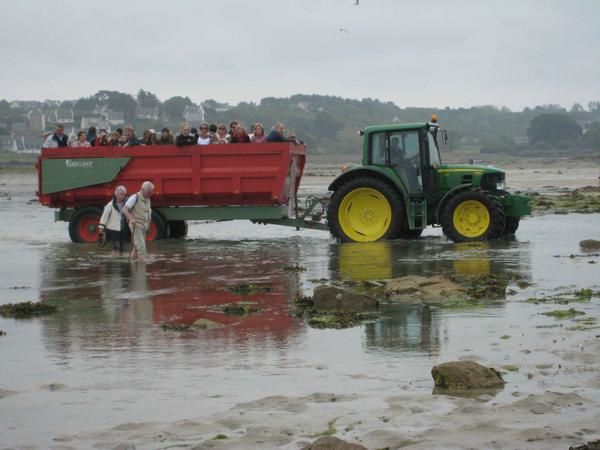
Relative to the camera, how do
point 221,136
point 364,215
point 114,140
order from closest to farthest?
point 364,215 → point 221,136 → point 114,140

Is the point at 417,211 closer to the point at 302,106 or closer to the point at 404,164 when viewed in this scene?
the point at 404,164

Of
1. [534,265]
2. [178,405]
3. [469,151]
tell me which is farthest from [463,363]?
[469,151]

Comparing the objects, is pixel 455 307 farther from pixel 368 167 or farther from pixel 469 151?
pixel 469 151

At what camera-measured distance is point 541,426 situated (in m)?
7.18

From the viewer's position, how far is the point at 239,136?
69.7 feet

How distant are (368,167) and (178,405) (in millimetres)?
12765

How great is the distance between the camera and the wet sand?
24.1 ft

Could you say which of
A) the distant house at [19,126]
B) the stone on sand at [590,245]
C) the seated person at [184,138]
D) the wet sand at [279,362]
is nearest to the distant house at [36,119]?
the distant house at [19,126]

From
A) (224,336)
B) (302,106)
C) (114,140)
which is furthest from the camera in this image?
(302,106)

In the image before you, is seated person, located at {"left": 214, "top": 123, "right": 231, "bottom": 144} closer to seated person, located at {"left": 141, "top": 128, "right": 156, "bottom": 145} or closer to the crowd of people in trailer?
the crowd of people in trailer

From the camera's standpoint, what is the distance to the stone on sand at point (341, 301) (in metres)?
12.2

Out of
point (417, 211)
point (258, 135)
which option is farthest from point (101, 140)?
point (417, 211)

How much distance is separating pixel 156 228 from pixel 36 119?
142202 millimetres

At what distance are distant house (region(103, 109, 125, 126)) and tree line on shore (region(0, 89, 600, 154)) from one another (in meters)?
0.96
